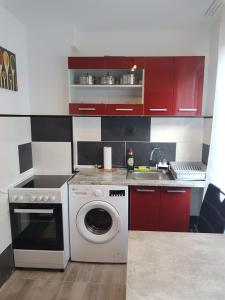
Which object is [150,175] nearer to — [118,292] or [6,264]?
[118,292]

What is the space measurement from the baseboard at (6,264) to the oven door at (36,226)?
82mm

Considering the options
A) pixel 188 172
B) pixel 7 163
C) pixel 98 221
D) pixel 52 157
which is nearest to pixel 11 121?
pixel 7 163

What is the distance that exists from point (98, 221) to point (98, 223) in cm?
2

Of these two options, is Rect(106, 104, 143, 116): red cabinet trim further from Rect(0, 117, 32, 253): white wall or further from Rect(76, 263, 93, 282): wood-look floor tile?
Rect(76, 263, 93, 282): wood-look floor tile

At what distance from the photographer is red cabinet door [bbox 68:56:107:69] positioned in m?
2.38

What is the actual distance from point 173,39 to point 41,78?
158 centimetres

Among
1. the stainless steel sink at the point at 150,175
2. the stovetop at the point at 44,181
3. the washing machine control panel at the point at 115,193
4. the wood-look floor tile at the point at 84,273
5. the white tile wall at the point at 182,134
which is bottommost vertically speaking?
the wood-look floor tile at the point at 84,273

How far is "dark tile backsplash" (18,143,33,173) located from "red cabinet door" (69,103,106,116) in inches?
25.3

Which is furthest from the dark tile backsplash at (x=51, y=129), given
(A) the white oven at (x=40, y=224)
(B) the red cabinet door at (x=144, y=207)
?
(B) the red cabinet door at (x=144, y=207)

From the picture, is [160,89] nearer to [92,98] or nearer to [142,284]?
[92,98]

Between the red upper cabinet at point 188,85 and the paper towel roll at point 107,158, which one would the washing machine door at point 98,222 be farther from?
the red upper cabinet at point 188,85

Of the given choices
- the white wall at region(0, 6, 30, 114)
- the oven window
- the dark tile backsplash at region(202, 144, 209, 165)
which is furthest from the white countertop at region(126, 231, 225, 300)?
the white wall at region(0, 6, 30, 114)

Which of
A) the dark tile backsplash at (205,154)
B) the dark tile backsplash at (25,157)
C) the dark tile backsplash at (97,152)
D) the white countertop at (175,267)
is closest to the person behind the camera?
the white countertop at (175,267)

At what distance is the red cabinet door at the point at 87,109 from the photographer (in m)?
2.45
